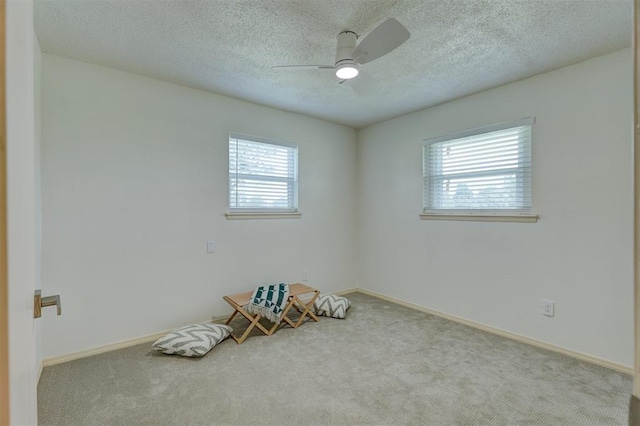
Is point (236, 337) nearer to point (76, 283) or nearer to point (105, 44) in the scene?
point (76, 283)

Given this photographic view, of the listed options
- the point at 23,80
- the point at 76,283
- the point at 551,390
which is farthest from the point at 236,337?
the point at 23,80

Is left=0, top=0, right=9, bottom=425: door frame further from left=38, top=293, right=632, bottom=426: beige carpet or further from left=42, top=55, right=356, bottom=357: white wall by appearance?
left=42, top=55, right=356, bottom=357: white wall

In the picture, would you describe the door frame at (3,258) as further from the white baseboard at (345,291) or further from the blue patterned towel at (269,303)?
the white baseboard at (345,291)

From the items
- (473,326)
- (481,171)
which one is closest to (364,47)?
(481,171)

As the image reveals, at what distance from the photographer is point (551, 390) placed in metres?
2.03

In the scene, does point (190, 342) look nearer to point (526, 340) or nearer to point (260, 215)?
point (260, 215)

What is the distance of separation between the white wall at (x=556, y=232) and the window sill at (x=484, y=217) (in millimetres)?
52

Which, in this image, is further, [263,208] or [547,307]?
[263,208]

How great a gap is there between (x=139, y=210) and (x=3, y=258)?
2.66 metres

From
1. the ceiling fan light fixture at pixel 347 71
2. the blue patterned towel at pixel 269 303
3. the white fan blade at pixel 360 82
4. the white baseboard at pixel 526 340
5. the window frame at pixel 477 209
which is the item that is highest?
the white fan blade at pixel 360 82

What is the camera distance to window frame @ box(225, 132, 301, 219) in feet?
10.9

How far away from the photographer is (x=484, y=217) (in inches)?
121

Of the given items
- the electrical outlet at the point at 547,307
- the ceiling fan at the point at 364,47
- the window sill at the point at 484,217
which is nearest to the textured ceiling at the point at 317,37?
the ceiling fan at the point at 364,47

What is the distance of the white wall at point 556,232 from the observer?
2.32 m
